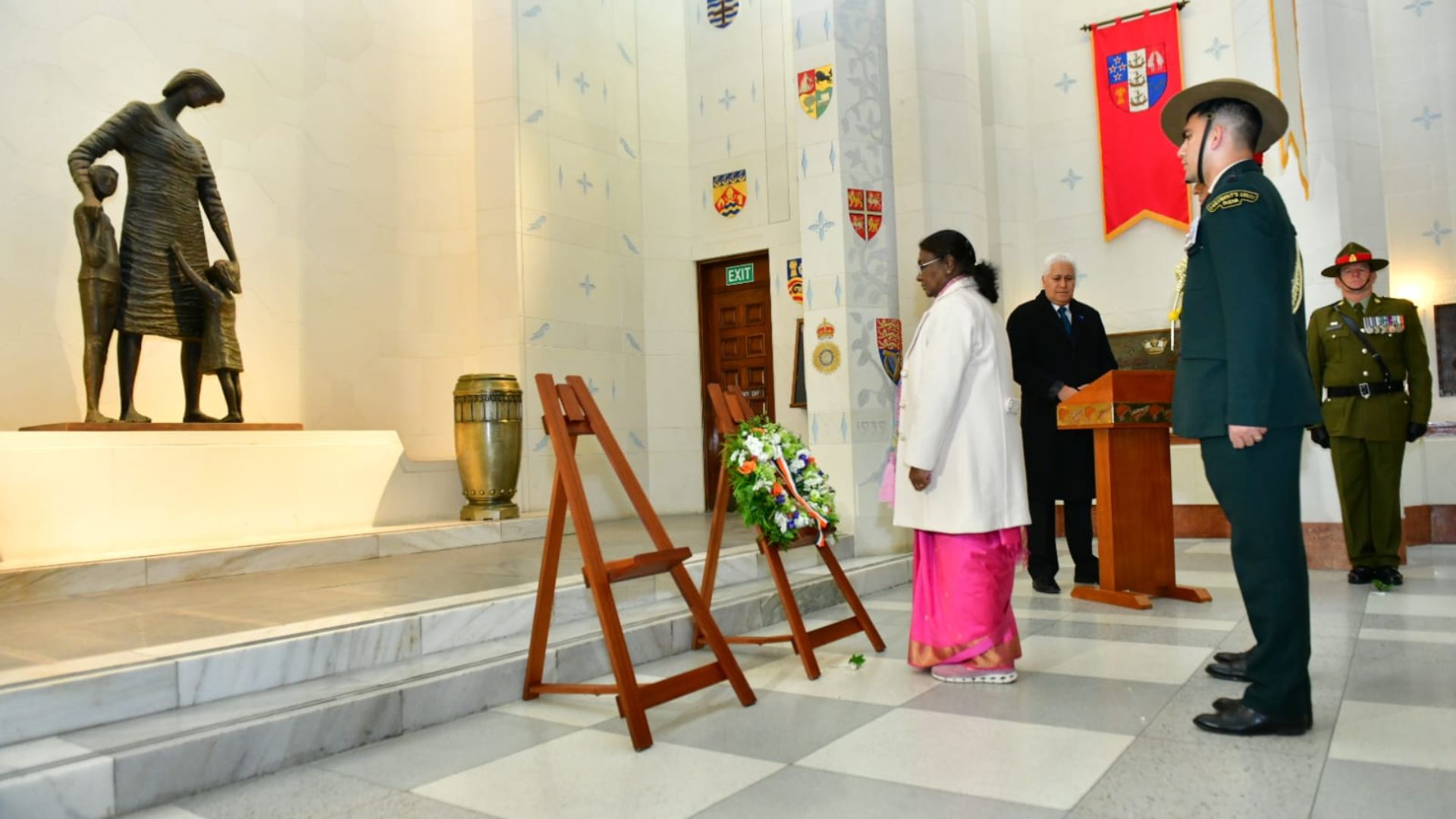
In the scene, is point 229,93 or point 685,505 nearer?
point 229,93

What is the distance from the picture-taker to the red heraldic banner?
7.60m

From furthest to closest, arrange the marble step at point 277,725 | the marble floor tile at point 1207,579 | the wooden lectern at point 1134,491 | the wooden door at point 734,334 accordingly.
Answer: the wooden door at point 734,334, the marble floor tile at point 1207,579, the wooden lectern at point 1134,491, the marble step at point 277,725

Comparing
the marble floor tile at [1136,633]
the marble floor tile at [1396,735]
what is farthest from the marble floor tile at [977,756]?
the marble floor tile at [1136,633]

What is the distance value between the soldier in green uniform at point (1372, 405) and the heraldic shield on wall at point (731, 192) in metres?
5.20

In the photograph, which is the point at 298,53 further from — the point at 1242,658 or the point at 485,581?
the point at 1242,658

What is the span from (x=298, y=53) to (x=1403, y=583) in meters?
8.63

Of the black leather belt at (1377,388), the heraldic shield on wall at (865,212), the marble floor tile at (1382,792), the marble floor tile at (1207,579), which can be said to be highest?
the heraldic shield on wall at (865,212)

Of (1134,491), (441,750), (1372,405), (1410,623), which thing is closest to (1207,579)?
(1134,491)

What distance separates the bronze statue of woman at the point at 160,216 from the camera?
5.42 metres

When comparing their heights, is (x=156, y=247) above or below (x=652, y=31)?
below

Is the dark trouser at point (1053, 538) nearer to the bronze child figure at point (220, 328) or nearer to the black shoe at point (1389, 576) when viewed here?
the black shoe at point (1389, 576)

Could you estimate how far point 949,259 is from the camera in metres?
3.35

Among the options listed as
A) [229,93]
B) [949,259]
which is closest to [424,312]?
[229,93]

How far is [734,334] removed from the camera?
355 inches
